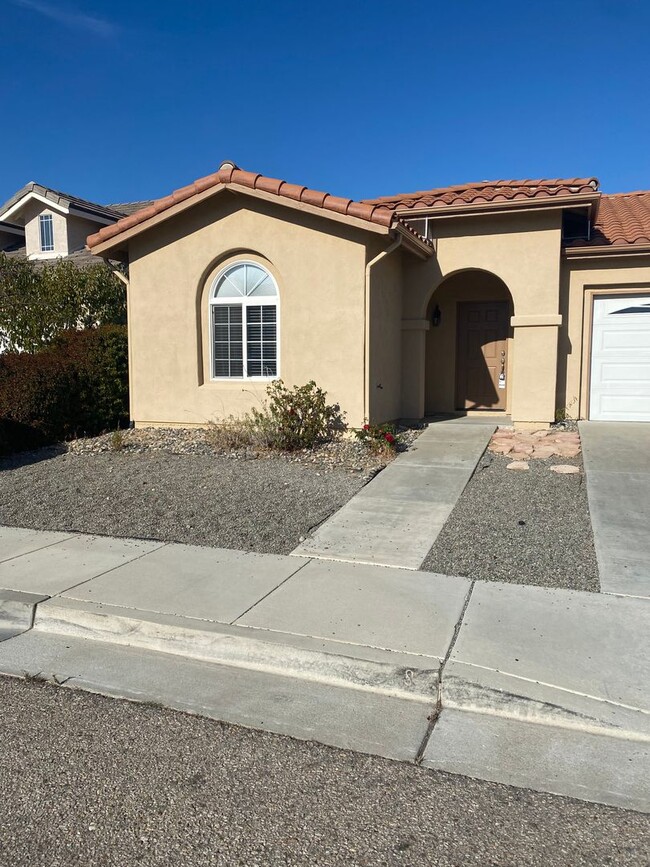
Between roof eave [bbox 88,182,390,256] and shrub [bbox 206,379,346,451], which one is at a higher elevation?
roof eave [bbox 88,182,390,256]

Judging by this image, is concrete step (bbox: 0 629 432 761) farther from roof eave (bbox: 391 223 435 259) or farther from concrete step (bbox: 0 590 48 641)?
roof eave (bbox: 391 223 435 259)

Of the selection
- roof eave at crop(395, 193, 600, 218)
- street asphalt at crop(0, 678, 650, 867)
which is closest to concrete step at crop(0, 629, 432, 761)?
street asphalt at crop(0, 678, 650, 867)

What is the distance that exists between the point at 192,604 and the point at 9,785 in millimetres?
2097

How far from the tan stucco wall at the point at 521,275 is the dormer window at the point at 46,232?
13745 mm

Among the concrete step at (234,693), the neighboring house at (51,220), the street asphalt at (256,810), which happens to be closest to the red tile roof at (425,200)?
the concrete step at (234,693)

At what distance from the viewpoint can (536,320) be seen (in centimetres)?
1221

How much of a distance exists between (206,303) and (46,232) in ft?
41.4

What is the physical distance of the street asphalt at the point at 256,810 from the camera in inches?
113

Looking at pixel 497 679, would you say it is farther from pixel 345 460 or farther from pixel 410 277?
pixel 410 277

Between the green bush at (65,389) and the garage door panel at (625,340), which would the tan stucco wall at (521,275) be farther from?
the green bush at (65,389)

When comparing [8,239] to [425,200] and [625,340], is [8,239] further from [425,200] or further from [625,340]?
[625,340]

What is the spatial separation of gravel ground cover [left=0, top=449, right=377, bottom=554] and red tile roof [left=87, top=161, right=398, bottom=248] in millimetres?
3680

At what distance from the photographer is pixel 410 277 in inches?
511

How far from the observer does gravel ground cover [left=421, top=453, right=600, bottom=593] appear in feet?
19.5
